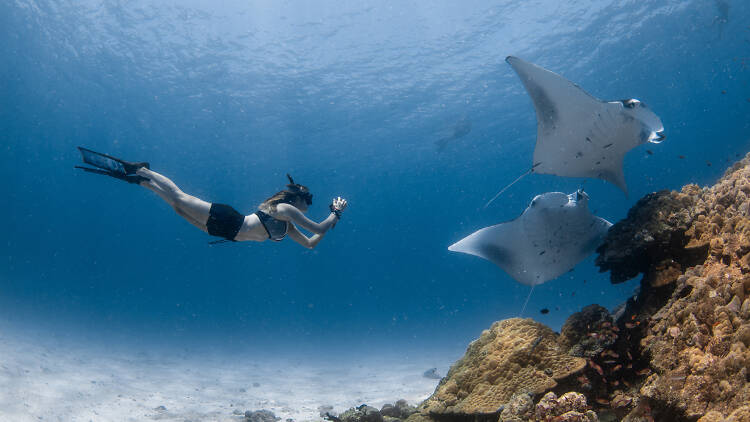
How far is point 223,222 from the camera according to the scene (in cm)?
496

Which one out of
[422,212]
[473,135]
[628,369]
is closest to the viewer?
[628,369]

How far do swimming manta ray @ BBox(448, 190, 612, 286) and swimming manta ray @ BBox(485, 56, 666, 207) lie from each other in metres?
0.75

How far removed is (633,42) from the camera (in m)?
25.1

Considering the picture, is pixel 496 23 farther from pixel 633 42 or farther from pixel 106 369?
pixel 106 369

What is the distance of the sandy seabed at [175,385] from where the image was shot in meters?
9.17

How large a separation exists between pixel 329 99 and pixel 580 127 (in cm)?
2680

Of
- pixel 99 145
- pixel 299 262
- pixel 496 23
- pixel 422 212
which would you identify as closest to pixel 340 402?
pixel 496 23

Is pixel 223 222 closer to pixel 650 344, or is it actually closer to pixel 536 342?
pixel 536 342

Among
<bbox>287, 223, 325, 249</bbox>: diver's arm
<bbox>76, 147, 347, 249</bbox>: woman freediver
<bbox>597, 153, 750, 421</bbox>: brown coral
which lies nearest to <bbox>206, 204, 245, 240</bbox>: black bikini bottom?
<bbox>76, 147, 347, 249</bbox>: woman freediver

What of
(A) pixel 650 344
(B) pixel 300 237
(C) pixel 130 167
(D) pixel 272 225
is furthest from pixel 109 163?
(A) pixel 650 344

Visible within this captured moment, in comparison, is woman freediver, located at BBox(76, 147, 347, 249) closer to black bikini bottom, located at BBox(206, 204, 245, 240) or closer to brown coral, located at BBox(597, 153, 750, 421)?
black bikini bottom, located at BBox(206, 204, 245, 240)

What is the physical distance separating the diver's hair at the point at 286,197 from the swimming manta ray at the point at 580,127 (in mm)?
2728

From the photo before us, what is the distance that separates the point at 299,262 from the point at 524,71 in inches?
3394

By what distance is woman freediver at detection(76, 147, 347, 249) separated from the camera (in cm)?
474
